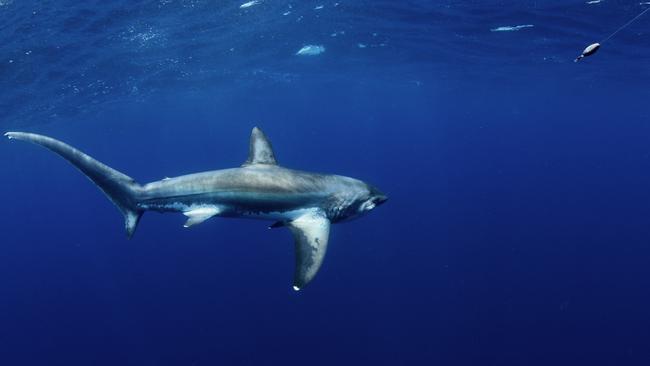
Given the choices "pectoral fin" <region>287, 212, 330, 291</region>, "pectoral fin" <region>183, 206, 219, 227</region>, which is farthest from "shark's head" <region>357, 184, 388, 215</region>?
"pectoral fin" <region>183, 206, 219, 227</region>

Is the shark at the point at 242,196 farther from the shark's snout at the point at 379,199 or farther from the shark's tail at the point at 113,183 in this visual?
the shark's snout at the point at 379,199

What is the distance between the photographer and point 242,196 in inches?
241

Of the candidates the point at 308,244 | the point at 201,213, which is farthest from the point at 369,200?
the point at 201,213

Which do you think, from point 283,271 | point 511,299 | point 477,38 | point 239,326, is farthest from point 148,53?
point 511,299

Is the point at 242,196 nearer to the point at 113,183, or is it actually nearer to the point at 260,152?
the point at 260,152

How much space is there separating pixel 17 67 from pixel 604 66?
43.9 m

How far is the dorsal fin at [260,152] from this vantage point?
6902mm

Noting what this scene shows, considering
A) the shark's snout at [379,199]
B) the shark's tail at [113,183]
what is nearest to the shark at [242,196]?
the shark's tail at [113,183]

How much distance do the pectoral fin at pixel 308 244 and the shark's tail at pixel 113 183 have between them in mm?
2421

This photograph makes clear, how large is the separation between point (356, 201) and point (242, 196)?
1.78 metres

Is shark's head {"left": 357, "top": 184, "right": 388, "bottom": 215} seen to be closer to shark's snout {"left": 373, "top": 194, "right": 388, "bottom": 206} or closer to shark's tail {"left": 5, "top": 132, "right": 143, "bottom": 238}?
shark's snout {"left": 373, "top": 194, "right": 388, "bottom": 206}

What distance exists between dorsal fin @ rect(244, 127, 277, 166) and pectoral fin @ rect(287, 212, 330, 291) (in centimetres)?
124

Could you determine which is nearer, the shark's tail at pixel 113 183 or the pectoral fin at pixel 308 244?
the pectoral fin at pixel 308 244

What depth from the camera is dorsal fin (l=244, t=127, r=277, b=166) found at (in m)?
6.90
